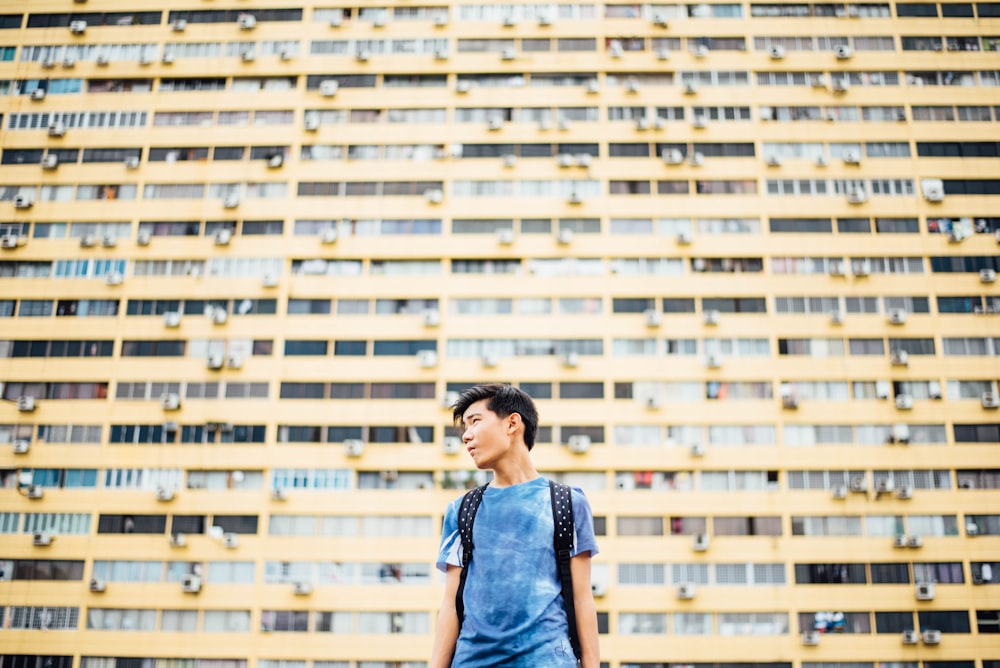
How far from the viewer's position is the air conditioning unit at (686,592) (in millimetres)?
26281

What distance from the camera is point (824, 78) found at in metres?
31.7

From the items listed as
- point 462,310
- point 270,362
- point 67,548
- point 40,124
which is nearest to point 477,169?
point 462,310

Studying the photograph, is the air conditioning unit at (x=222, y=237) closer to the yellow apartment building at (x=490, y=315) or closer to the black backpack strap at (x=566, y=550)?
the yellow apartment building at (x=490, y=315)

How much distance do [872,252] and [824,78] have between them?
709 centimetres

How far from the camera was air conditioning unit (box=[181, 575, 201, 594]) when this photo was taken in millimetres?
26609

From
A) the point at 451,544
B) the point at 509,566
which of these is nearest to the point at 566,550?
the point at 509,566

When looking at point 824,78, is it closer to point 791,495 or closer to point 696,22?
point 696,22

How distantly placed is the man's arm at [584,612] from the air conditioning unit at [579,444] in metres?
24.4

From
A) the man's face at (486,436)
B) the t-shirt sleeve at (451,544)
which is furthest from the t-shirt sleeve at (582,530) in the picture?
the t-shirt sleeve at (451,544)

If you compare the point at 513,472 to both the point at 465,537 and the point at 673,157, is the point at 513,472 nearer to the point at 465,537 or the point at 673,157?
the point at 465,537

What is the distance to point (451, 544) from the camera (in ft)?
11.9

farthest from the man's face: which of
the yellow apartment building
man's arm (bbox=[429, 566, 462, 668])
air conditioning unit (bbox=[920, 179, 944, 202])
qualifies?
air conditioning unit (bbox=[920, 179, 944, 202])

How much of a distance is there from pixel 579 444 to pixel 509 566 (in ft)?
80.6

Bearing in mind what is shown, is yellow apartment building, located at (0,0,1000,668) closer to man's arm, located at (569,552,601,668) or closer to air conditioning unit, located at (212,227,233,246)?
air conditioning unit, located at (212,227,233,246)
